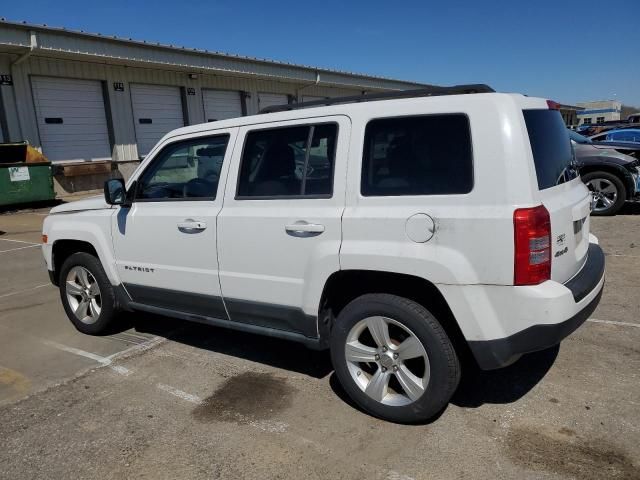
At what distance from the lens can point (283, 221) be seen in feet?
10.9

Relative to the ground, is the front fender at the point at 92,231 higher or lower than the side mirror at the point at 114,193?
lower

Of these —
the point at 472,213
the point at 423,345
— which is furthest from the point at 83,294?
the point at 472,213

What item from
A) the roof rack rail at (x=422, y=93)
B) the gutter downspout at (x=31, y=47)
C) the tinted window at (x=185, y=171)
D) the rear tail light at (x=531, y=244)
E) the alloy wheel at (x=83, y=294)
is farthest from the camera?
the gutter downspout at (x=31, y=47)

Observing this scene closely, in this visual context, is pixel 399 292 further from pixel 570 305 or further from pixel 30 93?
pixel 30 93

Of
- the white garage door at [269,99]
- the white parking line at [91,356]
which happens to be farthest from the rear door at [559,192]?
the white garage door at [269,99]

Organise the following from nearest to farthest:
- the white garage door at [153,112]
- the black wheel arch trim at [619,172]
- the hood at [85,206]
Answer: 1. the hood at [85,206]
2. the black wheel arch trim at [619,172]
3. the white garage door at [153,112]

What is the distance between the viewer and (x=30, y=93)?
50.4 feet

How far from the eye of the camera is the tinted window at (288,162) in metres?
3.30

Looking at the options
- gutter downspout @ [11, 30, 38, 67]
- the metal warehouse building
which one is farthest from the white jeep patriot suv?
the metal warehouse building

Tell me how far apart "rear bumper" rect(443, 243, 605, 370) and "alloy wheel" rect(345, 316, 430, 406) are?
34 centimetres

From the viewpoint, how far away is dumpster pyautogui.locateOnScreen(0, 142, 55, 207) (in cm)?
1362

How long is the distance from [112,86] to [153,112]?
1.89 meters

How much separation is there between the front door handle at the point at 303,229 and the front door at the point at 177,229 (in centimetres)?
68

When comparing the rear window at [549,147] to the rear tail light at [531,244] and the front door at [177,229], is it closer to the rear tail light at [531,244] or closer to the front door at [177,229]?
the rear tail light at [531,244]
